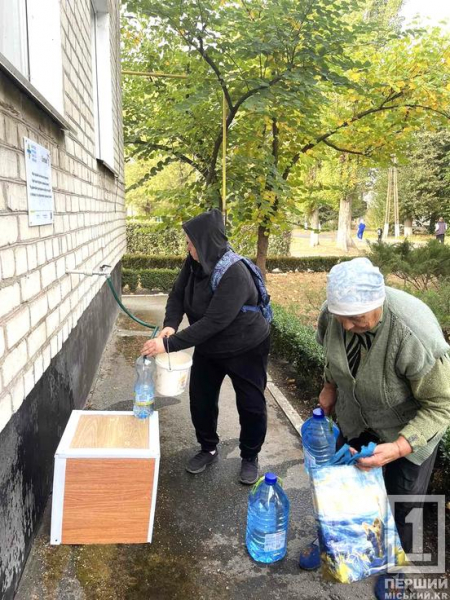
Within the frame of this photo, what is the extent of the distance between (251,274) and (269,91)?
3.57 meters

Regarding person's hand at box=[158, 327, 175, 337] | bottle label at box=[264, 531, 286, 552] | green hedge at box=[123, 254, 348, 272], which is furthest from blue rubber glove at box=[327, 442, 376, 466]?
green hedge at box=[123, 254, 348, 272]

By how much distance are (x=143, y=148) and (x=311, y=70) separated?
10.8 feet

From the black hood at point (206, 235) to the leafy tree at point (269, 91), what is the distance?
9.97ft

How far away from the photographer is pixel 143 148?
306 inches

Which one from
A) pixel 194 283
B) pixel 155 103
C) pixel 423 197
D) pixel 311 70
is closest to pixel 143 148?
pixel 155 103

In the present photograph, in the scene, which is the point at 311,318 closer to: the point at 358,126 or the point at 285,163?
the point at 285,163

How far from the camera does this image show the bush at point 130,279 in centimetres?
1115

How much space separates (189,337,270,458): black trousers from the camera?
9.85ft

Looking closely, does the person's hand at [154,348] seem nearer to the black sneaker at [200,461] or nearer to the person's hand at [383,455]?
the black sneaker at [200,461]

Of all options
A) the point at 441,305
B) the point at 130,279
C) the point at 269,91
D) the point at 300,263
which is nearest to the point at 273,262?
the point at 300,263

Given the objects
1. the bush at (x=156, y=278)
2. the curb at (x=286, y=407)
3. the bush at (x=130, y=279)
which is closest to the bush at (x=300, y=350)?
the curb at (x=286, y=407)

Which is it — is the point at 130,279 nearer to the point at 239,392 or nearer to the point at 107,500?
the point at 239,392

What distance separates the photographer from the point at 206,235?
2766 millimetres

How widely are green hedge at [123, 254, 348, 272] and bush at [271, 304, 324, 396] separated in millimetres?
6863
